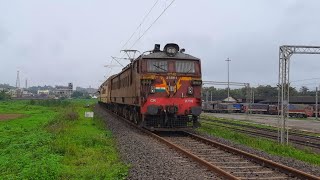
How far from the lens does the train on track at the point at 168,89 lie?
63.3 feet

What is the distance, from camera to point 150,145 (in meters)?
15.1

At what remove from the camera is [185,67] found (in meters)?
20.2

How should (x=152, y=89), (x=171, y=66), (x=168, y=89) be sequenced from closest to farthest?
(x=152, y=89)
(x=168, y=89)
(x=171, y=66)

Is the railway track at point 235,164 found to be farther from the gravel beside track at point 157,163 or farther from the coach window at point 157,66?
the coach window at point 157,66

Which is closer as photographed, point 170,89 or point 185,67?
point 170,89

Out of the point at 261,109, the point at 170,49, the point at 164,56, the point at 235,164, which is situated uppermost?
the point at 170,49

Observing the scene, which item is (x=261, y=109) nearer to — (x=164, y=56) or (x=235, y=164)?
(x=164, y=56)

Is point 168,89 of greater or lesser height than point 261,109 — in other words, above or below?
above

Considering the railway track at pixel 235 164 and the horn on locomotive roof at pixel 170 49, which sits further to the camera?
the horn on locomotive roof at pixel 170 49

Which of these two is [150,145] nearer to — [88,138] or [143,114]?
[88,138]

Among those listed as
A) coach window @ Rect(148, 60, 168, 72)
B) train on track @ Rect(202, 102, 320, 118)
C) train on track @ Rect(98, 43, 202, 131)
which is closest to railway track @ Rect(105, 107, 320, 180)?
train on track @ Rect(98, 43, 202, 131)

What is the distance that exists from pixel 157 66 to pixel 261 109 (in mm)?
64135

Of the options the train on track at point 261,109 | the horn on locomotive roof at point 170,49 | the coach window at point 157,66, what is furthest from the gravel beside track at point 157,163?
the train on track at point 261,109

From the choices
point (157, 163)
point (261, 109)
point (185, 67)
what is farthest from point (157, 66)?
point (261, 109)
